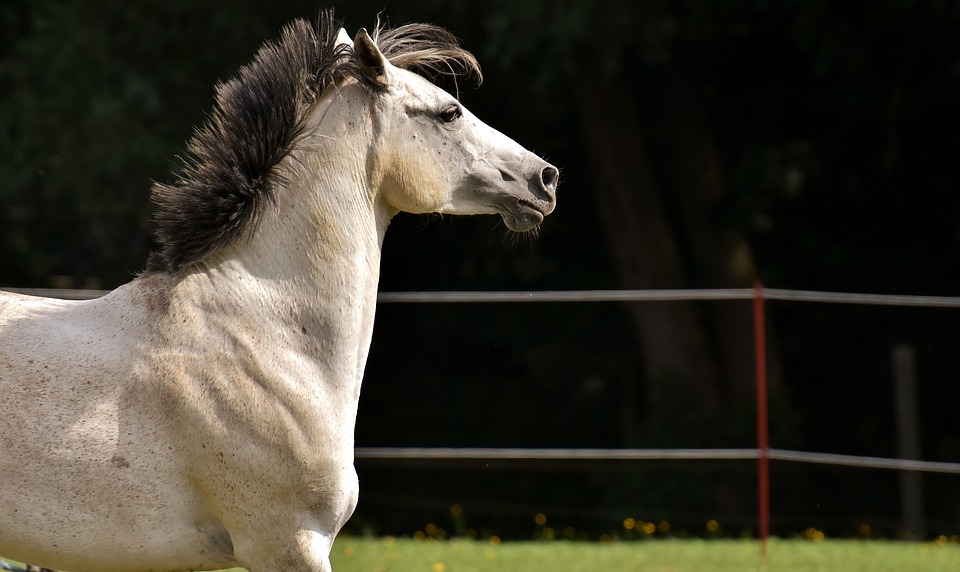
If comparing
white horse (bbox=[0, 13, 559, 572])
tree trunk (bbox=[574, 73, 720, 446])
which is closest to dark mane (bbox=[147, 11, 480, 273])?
white horse (bbox=[0, 13, 559, 572])

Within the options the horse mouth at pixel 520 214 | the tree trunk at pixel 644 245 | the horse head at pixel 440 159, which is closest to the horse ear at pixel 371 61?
the horse head at pixel 440 159

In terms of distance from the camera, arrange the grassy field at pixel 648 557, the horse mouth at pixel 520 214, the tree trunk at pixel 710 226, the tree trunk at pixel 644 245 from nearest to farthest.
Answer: the horse mouth at pixel 520 214 → the grassy field at pixel 648 557 → the tree trunk at pixel 644 245 → the tree trunk at pixel 710 226

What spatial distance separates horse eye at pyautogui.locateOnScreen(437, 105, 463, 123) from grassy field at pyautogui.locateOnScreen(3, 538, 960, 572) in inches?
134

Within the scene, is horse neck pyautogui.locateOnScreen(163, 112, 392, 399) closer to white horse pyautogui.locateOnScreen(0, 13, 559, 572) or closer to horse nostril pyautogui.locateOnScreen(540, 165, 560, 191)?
white horse pyautogui.locateOnScreen(0, 13, 559, 572)

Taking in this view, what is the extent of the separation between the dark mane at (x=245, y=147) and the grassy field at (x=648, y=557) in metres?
3.40

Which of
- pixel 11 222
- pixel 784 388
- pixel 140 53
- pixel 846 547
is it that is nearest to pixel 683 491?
pixel 784 388

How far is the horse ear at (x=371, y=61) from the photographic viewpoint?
3139mm

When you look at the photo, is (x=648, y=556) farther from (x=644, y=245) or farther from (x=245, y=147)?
(x=644, y=245)

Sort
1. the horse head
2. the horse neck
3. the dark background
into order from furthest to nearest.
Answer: the dark background
the horse head
the horse neck

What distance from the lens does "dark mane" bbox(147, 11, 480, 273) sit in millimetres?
3131

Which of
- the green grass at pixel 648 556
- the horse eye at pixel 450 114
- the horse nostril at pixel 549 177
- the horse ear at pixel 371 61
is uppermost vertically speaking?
the horse ear at pixel 371 61

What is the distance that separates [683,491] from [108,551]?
848 cm

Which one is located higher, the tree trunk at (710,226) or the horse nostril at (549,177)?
the horse nostril at (549,177)

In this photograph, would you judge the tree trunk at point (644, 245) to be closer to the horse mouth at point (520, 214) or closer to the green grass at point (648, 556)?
the green grass at point (648, 556)
